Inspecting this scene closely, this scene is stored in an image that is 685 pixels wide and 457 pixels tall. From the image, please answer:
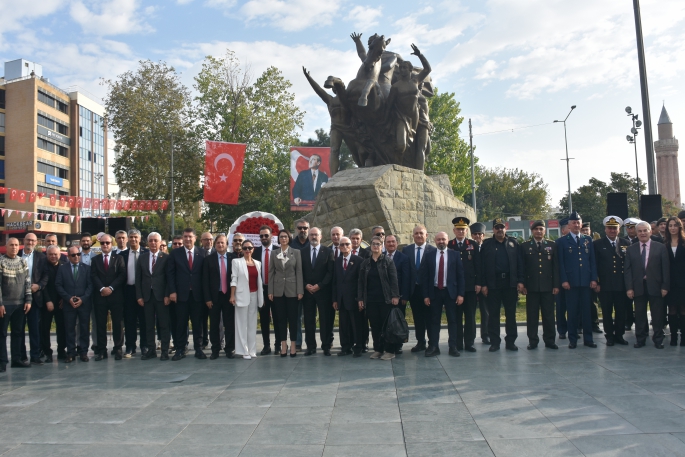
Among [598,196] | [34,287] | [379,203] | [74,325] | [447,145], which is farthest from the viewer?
[598,196]

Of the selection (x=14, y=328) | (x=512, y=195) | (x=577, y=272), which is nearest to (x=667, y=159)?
(x=512, y=195)

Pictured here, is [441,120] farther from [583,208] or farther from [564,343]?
[564,343]

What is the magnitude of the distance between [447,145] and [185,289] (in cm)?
3473

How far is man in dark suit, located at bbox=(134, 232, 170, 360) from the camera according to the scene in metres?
8.30

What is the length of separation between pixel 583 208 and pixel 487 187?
15913 millimetres

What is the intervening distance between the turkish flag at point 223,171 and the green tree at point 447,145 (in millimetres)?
18751

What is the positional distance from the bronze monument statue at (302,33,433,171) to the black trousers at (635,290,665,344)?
6454 mm

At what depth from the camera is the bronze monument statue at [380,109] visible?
42.8 feet

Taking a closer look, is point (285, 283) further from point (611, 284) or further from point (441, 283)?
point (611, 284)

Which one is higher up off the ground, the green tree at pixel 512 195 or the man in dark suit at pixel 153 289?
the green tree at pixel 512 195

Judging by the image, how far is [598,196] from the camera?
4619cm

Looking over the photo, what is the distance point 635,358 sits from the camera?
738cm

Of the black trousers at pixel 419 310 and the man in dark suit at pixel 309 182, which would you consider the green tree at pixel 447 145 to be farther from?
the black trousers at pixel 419 310

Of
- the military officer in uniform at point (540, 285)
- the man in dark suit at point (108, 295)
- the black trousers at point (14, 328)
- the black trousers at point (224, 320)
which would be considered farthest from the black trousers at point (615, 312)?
the black trousers at point (14, 328)
